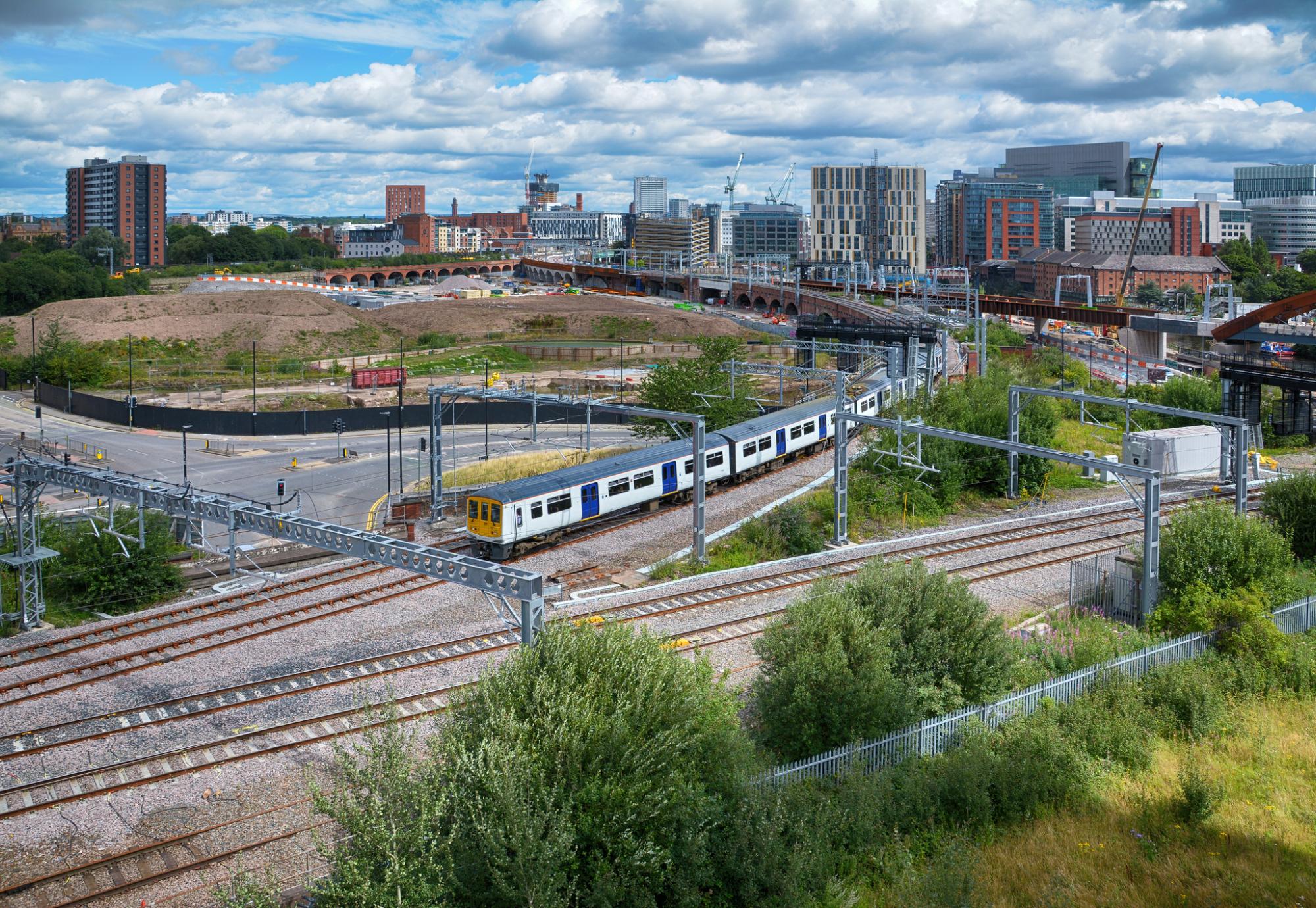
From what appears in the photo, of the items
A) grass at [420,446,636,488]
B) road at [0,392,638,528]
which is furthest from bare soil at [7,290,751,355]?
grass at [420,446,636,488]

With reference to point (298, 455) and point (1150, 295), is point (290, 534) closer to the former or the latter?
point (298, 455)

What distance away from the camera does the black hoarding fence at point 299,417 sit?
5825 centimetres

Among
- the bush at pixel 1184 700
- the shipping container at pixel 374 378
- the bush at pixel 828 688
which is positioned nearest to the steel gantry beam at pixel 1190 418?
the bush at pixel 1184 700

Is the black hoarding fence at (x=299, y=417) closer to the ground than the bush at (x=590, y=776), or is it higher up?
higher up

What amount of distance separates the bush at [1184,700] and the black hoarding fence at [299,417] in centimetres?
3927

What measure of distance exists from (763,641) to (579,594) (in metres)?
10.5

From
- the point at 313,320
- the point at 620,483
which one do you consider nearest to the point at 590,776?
the point at 620,483

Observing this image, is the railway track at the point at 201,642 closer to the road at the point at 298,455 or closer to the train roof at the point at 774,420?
the road at the point at 298,455

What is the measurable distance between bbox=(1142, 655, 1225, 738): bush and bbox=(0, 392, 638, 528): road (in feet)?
79.5

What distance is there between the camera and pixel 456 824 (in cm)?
1202

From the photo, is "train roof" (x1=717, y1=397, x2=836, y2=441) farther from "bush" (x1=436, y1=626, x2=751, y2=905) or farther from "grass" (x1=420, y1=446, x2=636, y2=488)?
"bush" (x1=436, y1=626, x2=751, y2=905)

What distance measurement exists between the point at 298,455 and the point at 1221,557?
40.2 meters

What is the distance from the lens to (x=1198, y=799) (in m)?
15.9

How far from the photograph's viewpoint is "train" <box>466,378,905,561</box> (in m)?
31.6
